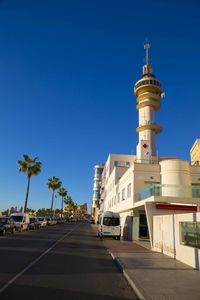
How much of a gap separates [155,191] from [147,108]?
30449 mm

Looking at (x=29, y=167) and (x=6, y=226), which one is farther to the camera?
(x=29, y=167)

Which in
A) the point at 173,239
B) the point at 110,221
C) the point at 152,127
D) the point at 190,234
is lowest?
the point at 173,239

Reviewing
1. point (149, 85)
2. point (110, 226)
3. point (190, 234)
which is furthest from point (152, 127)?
point (190, 234)

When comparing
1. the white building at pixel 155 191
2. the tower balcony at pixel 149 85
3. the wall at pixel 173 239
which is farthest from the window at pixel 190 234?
the tower balcony at pixel 149 85

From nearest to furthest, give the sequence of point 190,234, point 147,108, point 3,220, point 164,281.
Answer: point 164,281
point 190,234
point 3,220
point 147,108

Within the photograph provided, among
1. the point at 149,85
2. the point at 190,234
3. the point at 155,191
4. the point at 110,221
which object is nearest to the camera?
the point at 190,234

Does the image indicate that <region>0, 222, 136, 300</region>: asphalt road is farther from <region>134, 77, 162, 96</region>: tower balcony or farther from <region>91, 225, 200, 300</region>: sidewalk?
<region>134, 77, 162, 96</region>: tower balcony

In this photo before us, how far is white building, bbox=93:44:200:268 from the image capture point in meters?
15.0

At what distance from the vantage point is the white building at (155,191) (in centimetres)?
1501

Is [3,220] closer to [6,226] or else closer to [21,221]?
[6,226]

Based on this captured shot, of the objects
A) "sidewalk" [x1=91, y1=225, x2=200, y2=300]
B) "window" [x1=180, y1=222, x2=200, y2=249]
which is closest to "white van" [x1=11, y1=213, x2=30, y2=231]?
"window" [x1=180, y1=222, x2=200, y2=249]

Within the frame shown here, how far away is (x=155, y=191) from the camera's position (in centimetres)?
2311

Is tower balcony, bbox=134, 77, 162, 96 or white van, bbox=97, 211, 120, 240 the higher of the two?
tower balcony, bbox=134, 77, 162, 96

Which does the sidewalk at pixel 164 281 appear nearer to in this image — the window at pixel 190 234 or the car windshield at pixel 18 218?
the window at pixel 190 234
